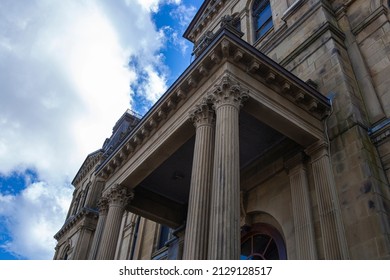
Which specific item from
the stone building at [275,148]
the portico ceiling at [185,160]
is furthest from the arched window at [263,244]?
the portico ceiling at [185,160]

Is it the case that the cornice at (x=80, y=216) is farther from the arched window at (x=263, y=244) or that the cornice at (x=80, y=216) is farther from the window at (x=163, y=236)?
the arched window at (x=263, y=244)

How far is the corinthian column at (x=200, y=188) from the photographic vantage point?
8461 mm

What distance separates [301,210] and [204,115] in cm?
390

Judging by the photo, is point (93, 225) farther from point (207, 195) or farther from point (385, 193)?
point (385, 193)

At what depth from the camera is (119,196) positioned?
13695mm

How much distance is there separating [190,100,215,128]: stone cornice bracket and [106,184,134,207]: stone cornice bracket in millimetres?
4675

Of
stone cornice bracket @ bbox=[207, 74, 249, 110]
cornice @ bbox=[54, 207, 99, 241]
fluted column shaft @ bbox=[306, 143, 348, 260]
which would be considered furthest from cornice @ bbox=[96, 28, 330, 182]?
cornice @ bbox=[54, 207, 99, 241]

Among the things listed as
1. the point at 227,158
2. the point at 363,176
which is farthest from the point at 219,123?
the point at 363,176

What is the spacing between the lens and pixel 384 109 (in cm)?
1136

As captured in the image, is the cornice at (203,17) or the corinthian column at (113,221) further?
the cornice at (203,17)

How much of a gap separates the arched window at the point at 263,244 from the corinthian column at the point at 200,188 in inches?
150

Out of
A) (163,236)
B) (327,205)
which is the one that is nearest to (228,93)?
(327,205)

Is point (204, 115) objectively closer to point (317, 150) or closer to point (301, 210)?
point (317, 150)

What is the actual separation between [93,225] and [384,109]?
2097 centimetres
